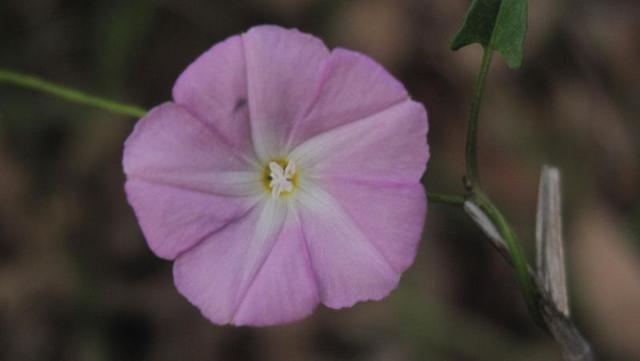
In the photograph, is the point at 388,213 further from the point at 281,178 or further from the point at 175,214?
the point at 175,214

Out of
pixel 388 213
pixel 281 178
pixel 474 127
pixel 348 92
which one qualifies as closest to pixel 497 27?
pixel 474 127

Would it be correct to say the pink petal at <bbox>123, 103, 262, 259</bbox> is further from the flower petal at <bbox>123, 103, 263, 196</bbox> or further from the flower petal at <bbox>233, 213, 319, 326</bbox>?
the flower petal at <bbox>233, 213, 319, 326</bbox>

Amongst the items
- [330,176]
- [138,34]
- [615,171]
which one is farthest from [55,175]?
[615,171]

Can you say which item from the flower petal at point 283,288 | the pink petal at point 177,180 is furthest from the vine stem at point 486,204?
the pink petal at point 177,180

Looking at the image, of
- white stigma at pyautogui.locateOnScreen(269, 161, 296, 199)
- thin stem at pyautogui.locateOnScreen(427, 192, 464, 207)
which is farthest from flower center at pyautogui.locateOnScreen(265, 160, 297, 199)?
thin stem at pyautogui.locateOnScreen(427, 192, 464, 207)

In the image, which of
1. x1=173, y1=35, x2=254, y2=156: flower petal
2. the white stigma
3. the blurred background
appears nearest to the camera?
x1=173, y1=35, x2=254, y2=156: flower petal
